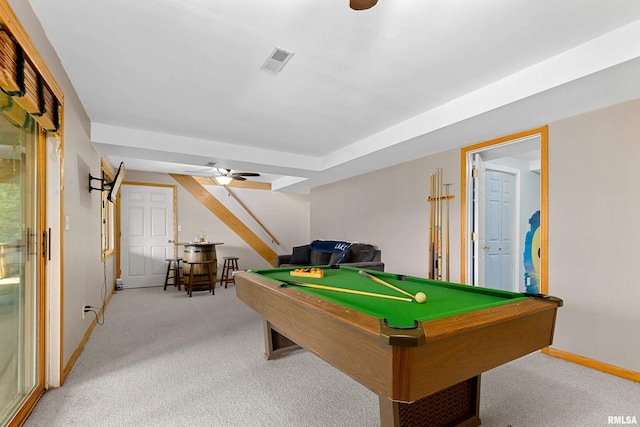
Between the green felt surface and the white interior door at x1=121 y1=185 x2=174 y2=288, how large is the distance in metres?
4.59

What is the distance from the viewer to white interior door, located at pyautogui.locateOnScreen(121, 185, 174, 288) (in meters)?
6.03

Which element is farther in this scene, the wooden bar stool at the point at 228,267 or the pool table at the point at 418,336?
the wooden bar stool at the point at 228,267

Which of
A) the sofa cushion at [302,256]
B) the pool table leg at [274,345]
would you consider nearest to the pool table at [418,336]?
the pool table leg at [274,345]

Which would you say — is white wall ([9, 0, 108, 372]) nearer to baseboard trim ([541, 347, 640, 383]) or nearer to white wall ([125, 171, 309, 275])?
white wall ([125, 171, 309, 275])

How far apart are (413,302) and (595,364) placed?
2.02 metres

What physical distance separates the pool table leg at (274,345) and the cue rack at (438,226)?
6.66ft

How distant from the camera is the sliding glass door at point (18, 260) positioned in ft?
5.31

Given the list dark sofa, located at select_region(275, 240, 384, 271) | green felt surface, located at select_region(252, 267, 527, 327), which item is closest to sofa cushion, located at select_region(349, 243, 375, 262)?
dark sofa, located at select_region(275, 240, 384, 271)

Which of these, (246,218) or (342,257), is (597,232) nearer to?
(342,257)

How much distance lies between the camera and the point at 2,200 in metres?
1.58

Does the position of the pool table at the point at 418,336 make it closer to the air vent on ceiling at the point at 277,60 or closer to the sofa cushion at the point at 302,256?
the air vent on ceiling at the point at 277,60

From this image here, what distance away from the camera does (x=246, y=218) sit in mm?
7266

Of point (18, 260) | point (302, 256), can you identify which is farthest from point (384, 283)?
point (302, 256)

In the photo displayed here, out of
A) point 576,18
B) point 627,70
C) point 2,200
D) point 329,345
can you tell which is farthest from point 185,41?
point 627,70
